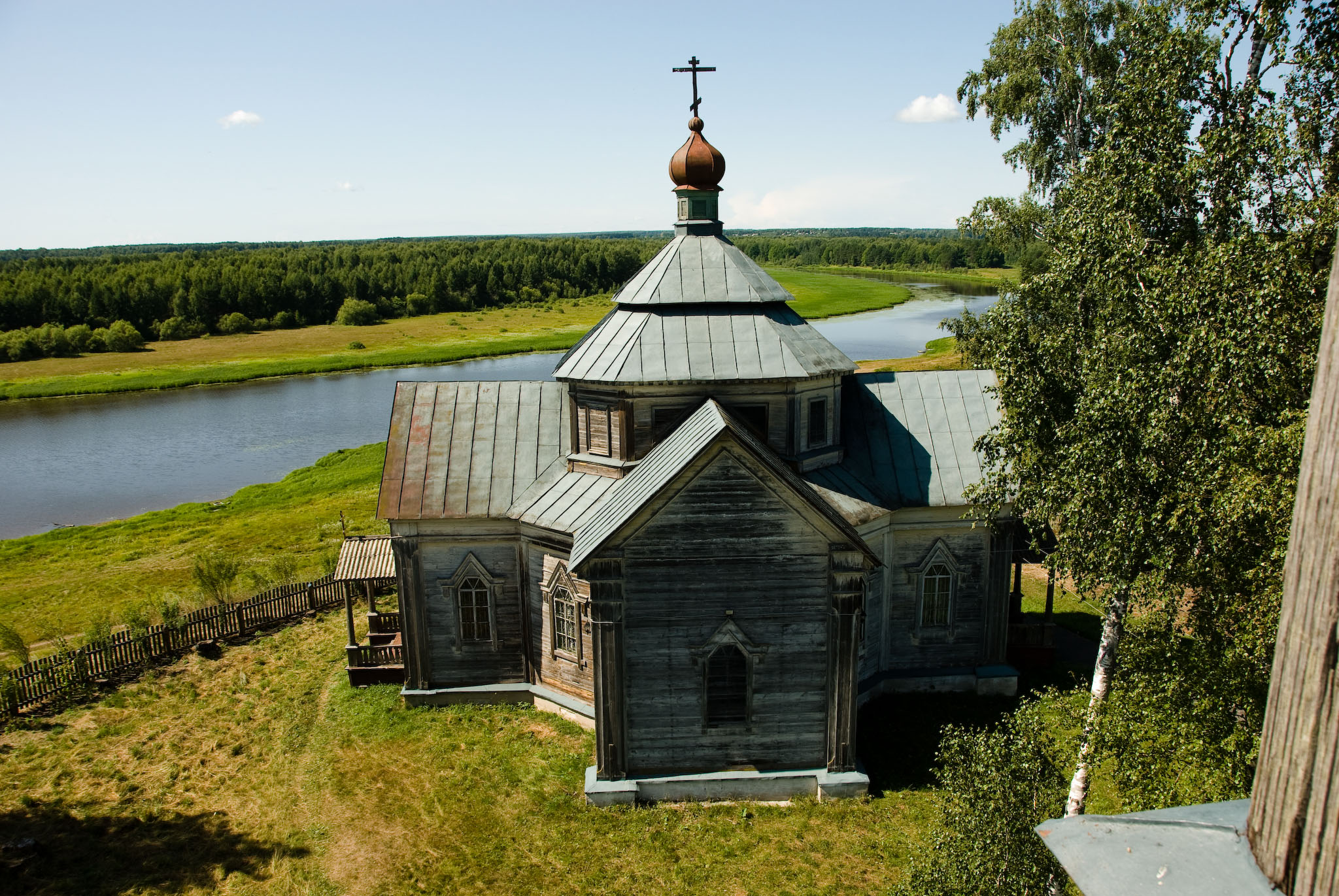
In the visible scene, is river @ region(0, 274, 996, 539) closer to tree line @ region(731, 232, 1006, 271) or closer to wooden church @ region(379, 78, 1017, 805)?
wooden church @ region(379, 78, 1017, 805)

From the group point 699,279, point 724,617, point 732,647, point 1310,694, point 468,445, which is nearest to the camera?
point 1310,694

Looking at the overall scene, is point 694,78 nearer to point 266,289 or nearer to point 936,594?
point 936,594

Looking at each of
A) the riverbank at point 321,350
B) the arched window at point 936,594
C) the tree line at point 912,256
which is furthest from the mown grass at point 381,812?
the tree line at point 912,256

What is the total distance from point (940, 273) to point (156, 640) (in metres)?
163

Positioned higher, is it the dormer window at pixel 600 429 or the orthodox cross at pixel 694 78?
the orthodox cross at pixel 694 78

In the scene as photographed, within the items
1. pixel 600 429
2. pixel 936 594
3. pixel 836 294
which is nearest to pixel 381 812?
pixel 600 429

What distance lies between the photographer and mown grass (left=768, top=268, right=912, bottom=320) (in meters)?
104

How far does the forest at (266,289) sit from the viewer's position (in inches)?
3519

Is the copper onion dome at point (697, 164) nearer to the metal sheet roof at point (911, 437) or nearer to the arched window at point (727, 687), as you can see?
the metal sheet roof at point (911, 437)

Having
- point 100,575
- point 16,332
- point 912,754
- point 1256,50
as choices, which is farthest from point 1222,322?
point 16,332

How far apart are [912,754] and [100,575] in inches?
1060

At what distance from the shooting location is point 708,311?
1789 centimetres

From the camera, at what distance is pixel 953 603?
18.3 meters

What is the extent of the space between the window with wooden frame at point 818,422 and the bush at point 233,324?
314 feet
